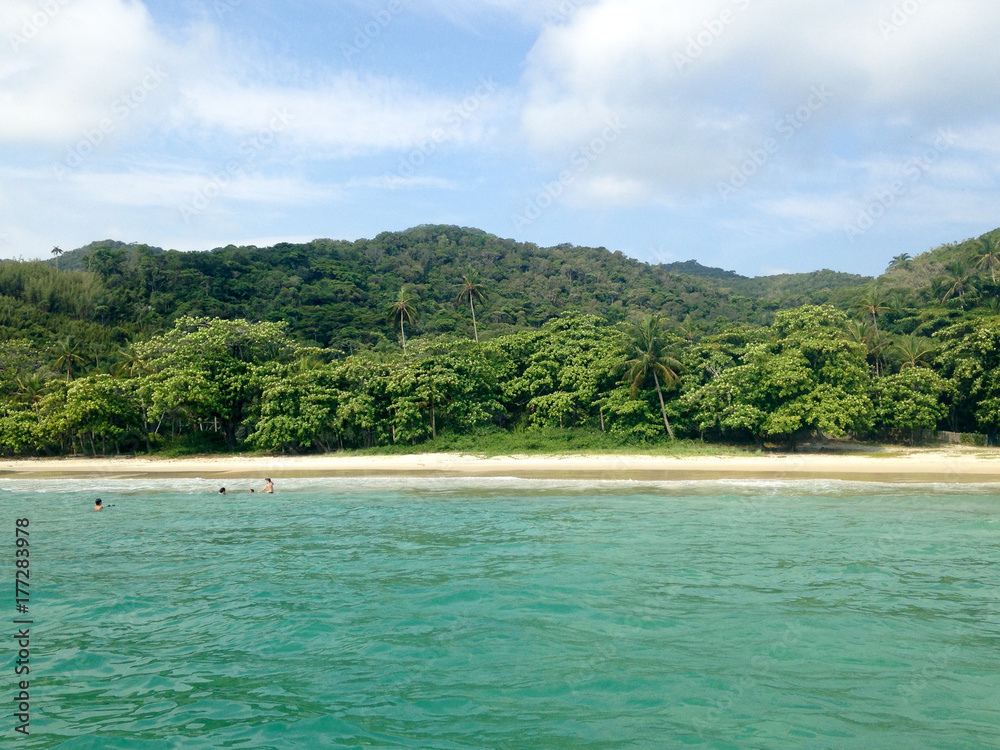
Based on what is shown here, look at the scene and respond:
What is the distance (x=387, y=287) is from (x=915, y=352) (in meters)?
69.0

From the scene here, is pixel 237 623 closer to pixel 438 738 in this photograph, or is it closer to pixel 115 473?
pixel 438 738

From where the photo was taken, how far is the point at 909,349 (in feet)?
131

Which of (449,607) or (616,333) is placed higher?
(616,333)

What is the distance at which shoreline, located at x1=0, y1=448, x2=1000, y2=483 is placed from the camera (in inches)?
1162

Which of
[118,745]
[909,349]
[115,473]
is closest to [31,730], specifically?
[118,745]

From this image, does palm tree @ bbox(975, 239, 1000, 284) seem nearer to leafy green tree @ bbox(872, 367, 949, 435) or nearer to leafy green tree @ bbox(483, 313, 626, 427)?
leafy green tree @ bbox(872, 367, 949, 435)

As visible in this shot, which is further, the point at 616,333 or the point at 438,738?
the point at 616,333

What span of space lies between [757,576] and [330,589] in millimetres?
9600

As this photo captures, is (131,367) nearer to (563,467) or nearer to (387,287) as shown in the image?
(563,467)

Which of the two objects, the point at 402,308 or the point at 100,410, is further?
the point at 402,308

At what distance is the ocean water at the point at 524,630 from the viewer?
872 cm

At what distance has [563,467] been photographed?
111 ft

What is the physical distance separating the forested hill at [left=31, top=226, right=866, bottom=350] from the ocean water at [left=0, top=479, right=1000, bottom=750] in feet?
126

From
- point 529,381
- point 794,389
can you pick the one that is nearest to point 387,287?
point 529,381
